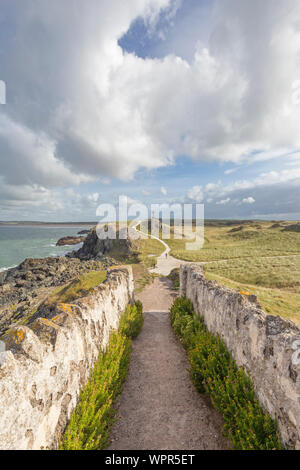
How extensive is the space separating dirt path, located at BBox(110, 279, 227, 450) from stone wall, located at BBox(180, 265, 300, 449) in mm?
1465

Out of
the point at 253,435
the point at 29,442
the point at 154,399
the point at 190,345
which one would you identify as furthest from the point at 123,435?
the point at 190,345

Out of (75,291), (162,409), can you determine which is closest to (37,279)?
(75,291)

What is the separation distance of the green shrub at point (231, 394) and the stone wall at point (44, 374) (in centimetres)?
316

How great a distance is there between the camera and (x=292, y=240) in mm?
→ 52375

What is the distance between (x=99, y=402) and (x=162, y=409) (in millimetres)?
1763

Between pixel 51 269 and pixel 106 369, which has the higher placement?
pixel 106 369

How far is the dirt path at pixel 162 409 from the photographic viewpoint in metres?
4.56

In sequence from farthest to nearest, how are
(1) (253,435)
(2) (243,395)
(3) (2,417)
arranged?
1. (2) (243,395)
2. (1) (253,435)
3. (3) (2,417)

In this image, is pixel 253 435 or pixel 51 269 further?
pixel 51 269

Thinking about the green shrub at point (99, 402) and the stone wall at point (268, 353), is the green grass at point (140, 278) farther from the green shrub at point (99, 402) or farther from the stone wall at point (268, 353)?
the stone wall at point (268, 353)

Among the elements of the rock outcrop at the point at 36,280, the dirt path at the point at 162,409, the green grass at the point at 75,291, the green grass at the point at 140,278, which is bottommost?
the rock outcrop at the point at 36,280

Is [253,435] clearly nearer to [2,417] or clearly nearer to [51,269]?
[2,417]

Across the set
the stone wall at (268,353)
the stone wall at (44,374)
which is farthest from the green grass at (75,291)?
the stone wall at (268,353)
